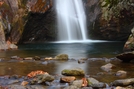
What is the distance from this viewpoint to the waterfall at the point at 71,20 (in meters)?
41.2

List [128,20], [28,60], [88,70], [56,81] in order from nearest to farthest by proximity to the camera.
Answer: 1. [56,81]
2. [88,70]
3. [28,60]
4. [128,20]

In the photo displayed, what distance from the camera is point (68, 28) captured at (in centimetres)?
4128

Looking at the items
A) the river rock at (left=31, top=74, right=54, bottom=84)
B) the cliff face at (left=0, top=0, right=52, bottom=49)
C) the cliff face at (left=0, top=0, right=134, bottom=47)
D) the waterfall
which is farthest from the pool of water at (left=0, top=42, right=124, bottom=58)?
the waterfall

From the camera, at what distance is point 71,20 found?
41969 mm

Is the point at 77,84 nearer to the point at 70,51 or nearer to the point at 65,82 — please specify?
the point at 65,82

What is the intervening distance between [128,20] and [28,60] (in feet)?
80.9

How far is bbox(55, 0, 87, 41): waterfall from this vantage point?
41.2m

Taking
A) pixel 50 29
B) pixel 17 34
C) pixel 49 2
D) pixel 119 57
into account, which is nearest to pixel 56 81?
pixel 119 57

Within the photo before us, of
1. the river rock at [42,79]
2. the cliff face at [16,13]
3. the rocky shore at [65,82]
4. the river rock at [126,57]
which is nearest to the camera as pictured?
the rocky shore at [65,82]

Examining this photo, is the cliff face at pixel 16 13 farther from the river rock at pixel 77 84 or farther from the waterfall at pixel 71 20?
the river rock at pixel 77 84

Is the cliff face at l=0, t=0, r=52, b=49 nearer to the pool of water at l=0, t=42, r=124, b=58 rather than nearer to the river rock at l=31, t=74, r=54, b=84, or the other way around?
the pool of water at l=0, t=42, r=124, b=58

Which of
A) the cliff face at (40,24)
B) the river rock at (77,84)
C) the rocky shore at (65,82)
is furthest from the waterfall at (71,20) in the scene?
the river rock at (77,84)

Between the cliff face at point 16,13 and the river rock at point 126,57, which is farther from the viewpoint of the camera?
the cliff face at point 16,13

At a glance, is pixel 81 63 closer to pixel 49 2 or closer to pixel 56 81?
pixel 56 81
